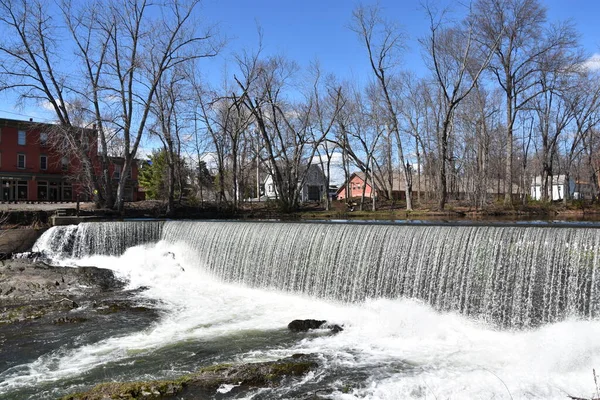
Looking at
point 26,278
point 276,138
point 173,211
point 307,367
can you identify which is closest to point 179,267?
point 26,278

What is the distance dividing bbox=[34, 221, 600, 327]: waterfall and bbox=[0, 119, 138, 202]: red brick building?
939 inches

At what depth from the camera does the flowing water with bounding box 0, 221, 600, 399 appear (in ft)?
20.1

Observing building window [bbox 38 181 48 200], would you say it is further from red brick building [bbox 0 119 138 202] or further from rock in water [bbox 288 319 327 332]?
rock in water [bbox 288 319 327 332]

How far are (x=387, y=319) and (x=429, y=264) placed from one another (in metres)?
1.44

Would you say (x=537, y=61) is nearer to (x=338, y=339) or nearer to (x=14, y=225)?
(x=338, y=339)

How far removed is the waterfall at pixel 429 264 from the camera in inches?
302

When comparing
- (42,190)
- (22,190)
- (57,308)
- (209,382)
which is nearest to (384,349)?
(209,382)

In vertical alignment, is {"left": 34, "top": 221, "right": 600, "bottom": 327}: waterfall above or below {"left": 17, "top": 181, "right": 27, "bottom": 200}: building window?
below

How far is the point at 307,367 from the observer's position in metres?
6.46

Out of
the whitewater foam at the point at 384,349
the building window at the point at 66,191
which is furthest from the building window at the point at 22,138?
the whitewater foam at the point at 384,349

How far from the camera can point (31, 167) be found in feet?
117

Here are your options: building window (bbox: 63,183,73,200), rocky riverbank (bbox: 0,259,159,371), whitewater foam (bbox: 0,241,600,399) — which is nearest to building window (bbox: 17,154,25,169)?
building window (bbox: 63,183,73,200)

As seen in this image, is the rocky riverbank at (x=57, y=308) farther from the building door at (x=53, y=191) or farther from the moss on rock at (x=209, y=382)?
the building door at (x=53, y=191)

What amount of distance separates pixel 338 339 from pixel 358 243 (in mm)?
3150
